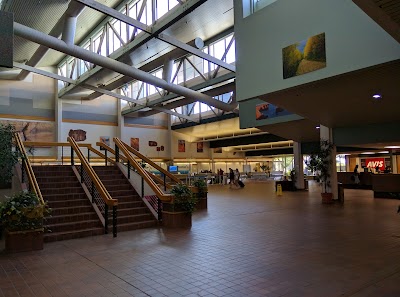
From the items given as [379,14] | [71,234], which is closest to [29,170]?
[71,234]

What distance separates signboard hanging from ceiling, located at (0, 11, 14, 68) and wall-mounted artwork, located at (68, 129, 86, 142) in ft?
69.0

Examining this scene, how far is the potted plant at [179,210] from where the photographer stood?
25.1ft

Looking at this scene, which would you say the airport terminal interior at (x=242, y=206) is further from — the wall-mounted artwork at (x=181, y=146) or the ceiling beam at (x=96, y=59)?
the wall-mounted artwork at (x=181, y=146)

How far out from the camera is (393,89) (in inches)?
277

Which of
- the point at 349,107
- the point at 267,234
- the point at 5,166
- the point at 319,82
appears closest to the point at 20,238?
the point at 5,166

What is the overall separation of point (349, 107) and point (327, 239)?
4.42 meters

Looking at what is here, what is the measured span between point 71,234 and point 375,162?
23917mm

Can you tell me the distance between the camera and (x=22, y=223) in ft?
18.6

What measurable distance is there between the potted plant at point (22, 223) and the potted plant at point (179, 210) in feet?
9.23

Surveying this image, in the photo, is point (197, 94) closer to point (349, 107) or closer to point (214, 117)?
point (214, 117)

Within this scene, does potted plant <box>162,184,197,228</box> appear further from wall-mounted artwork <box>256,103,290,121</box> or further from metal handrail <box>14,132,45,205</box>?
wall-mounted artwork <box>256,103,290,121</box>

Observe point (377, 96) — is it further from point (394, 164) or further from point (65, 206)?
point (394, 164)

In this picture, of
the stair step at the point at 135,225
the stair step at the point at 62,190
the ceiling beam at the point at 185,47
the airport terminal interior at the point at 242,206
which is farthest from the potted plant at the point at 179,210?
the ceiling beam at the point at 185,47

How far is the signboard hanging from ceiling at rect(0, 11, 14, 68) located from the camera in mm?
2404
